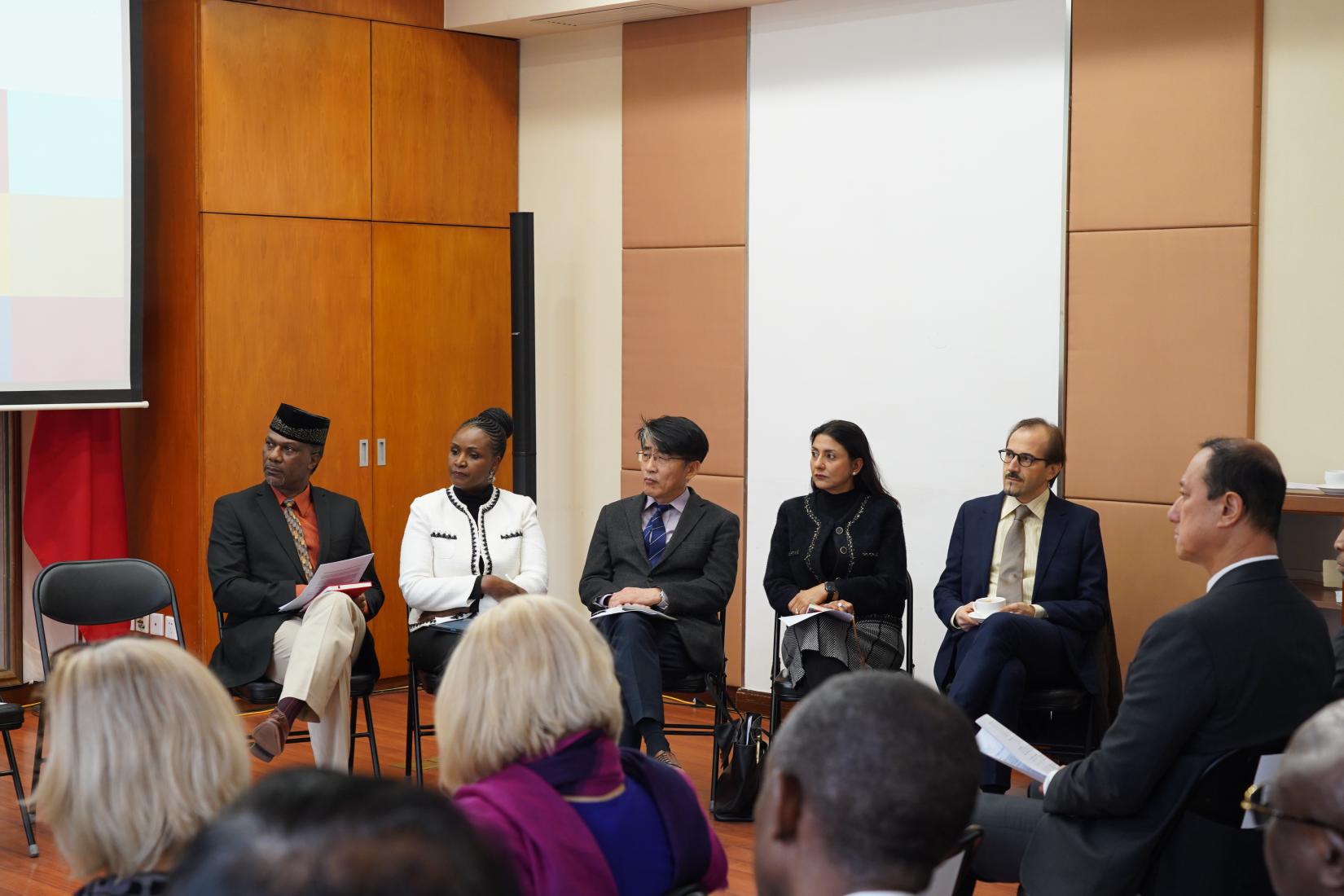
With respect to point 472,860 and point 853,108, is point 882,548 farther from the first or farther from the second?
point 472,860

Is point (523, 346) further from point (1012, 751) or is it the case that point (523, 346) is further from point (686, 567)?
point (1012, 751)

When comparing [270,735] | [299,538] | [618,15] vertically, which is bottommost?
[270,735]

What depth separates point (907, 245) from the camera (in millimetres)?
5680

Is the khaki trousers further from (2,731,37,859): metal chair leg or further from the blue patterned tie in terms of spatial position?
the blue patterned tie

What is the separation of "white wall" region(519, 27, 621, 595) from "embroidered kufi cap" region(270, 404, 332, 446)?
6.06 ft

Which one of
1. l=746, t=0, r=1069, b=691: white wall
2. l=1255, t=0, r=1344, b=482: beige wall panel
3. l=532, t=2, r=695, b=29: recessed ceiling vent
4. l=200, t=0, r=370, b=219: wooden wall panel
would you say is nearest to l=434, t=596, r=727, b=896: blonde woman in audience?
l=1255, t=0, r=1344, b=482: beige wall panel

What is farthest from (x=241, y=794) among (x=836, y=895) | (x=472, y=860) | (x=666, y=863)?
(x=666, y=863)

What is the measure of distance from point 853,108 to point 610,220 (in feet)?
4.55

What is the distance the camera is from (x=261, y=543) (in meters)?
4.98

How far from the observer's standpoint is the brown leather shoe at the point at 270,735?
174 inches

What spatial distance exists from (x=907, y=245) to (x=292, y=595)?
2.75 m

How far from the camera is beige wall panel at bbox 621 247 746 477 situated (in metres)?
6.21

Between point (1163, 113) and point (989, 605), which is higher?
point (1163, 113)

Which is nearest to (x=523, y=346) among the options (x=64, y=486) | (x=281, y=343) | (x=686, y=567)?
(x=281, y=343)
